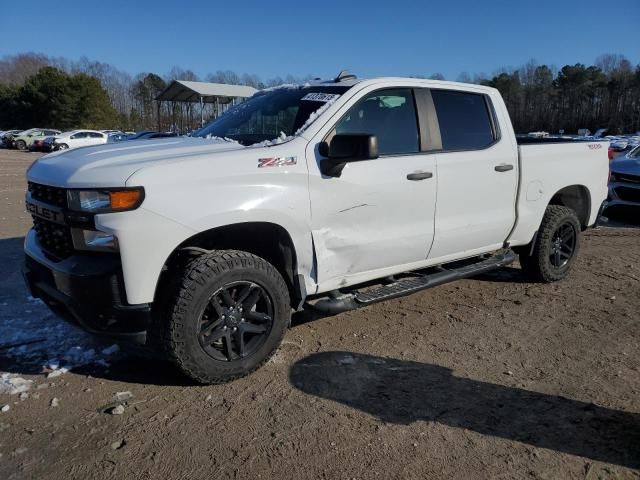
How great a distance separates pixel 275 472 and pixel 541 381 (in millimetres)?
1941

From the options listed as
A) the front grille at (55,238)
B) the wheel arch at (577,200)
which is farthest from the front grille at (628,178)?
the front grille at (55,238)

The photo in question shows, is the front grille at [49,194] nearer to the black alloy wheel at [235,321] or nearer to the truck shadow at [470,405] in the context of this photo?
the black alloy wheel at [235,321]

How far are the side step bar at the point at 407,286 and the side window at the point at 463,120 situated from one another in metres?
1.06

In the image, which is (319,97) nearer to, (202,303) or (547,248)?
(202,303)

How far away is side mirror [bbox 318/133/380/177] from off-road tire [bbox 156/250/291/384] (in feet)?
2.54

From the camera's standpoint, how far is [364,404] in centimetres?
325

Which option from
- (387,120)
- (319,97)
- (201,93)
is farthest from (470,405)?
(201,93)

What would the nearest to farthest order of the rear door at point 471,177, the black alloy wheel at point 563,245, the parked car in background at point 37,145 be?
the rear door at point 471,177 < the black alloy wheel at point 563,245 < the parked car in background at point 37,145

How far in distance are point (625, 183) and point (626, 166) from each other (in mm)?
312

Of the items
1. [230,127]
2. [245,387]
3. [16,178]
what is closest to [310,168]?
[230,127]

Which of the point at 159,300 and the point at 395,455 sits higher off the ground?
the point at 159,300

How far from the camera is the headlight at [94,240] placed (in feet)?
9.71

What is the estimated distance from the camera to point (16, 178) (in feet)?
56.4

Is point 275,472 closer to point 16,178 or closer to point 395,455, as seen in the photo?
point 395,455
